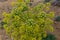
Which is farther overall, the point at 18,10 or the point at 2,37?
the point at 2,37

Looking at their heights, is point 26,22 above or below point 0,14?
above

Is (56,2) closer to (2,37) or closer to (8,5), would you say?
(8,5)

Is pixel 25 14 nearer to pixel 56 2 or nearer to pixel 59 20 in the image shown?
pixel 59 20

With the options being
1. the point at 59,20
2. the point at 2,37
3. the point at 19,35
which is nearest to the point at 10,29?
the point at 19,35

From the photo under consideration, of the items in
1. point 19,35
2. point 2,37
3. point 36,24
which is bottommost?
point 2,37

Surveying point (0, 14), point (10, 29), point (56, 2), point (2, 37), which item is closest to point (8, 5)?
point (0, 14)

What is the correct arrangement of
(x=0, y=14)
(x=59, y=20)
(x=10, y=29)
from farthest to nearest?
(x=0, y=14) → (x=59, y=20) → (x=10, y=29)

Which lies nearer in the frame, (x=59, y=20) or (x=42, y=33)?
(x=42, y=33)

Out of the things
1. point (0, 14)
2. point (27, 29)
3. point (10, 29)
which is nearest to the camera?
point (27, 29)

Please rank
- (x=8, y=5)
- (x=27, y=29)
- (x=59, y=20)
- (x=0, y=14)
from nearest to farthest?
(x=27, y=29) → (x=59, y=20) → (x=0, y=14) → (x=8, y=5)
